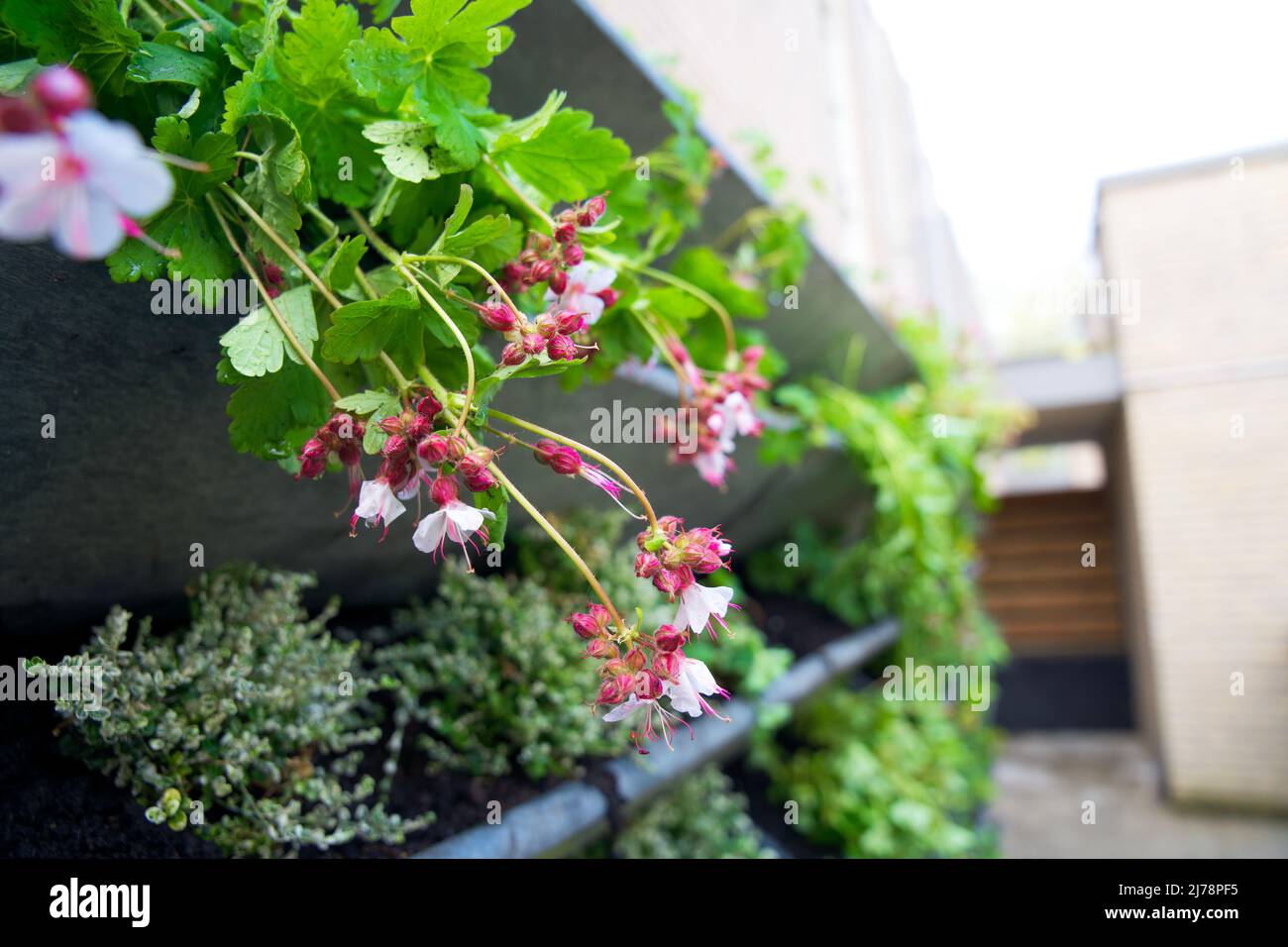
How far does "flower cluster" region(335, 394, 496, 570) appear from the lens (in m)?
0.52

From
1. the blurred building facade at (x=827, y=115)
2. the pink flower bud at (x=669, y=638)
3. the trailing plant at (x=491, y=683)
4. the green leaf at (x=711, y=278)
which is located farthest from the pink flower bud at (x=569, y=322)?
the trailing plant at (x=491, y=683)

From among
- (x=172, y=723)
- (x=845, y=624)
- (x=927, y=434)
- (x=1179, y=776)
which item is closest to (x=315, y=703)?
(x=172, y=723)

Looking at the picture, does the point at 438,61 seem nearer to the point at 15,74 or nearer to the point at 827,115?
the point at 15,74

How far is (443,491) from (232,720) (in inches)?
22.1

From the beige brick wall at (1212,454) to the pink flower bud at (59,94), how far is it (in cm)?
552

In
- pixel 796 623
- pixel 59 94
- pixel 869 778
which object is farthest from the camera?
pixel 796 623

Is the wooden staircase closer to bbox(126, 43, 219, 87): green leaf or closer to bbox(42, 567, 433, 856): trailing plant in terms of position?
bbox(42, 567, 433, 856): trailing plant

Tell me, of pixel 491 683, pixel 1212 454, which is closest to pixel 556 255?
pixel 491 683

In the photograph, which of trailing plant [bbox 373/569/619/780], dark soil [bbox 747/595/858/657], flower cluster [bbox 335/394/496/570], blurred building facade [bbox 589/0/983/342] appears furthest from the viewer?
blurred building facade [bbox 589/0/983/342]

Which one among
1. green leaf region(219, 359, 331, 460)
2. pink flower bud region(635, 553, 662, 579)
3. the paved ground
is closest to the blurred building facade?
green leaf region(219, 359, 331, 460)

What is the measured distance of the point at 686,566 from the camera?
0.57m

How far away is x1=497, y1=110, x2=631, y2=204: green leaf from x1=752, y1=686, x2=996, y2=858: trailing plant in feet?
4.70

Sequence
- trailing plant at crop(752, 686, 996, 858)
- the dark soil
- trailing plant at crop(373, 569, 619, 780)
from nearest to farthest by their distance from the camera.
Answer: trailing plant at crop(373, 569, 619, 780), trailing plant at crop(752, 686, 996, 858), the dark soil
